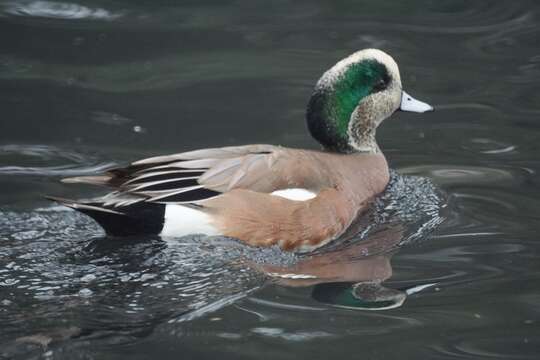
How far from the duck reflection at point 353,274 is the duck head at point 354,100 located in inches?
30.8

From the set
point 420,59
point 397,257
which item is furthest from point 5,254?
point 420,59

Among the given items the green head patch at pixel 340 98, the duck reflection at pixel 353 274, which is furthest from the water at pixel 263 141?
the green head patch at pixel 340 98

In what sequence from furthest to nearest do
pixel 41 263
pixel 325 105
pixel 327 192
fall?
pixel 325 105
pixel 327 192
pixel 41 263

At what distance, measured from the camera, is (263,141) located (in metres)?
7.37

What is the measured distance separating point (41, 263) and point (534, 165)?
10.8 ft

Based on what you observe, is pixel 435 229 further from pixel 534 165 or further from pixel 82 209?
pixel 82 209

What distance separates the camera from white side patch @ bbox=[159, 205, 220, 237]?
5559 millimetres

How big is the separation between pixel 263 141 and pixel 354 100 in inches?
38.1

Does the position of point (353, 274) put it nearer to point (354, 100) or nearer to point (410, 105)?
point (354, 100)

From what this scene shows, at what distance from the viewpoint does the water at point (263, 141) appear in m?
4.66

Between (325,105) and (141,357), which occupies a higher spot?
(325,105)

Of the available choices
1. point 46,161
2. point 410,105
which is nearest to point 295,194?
point 410,105

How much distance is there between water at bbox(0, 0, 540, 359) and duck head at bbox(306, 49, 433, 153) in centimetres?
46

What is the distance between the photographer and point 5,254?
217 inches
